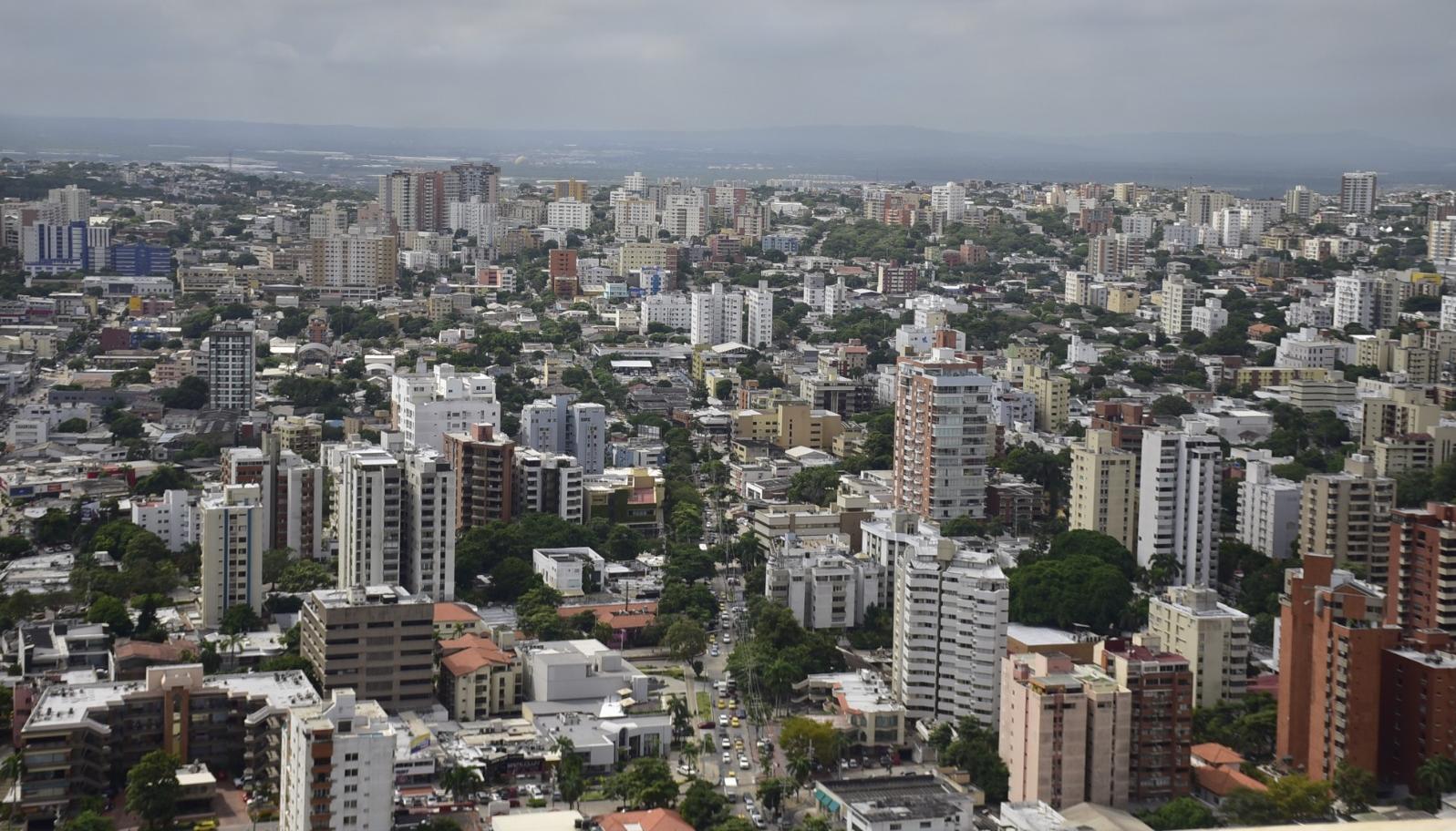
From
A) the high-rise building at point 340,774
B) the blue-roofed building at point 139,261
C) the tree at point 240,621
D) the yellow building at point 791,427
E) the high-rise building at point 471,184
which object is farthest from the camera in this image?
the high-rise building at point 471,184

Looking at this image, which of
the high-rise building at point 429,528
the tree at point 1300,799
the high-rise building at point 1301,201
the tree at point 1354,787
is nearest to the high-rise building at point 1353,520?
the tree at point 1354,787

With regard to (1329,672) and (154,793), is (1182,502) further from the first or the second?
(154,793)

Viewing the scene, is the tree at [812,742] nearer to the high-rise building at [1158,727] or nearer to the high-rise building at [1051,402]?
the high-rise building at [1158,727]

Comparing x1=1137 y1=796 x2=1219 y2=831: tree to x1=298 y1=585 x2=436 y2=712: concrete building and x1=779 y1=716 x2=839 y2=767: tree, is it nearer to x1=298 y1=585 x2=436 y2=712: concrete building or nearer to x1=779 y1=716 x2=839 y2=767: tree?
x1=779 y1=716 x2=839 y2=767: tree

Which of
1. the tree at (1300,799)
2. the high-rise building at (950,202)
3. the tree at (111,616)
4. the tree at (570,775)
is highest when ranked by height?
the high-rise building at (950,202)

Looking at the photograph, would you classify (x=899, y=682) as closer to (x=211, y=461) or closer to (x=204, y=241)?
(x=211, y=461)

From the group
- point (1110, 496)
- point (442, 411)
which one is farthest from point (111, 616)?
point (1110, 496)
